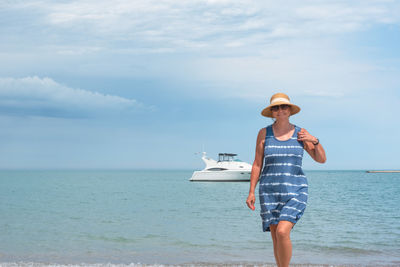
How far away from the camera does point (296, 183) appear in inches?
185

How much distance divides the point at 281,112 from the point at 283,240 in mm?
1219

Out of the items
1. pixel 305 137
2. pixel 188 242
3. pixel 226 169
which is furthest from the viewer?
pixel 226 169

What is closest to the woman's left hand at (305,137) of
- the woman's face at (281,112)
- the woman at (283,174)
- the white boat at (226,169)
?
the woman at (283,174)

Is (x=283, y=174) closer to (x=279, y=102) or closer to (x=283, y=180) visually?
(x=283, y=180)

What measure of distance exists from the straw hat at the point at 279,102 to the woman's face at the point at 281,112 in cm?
5

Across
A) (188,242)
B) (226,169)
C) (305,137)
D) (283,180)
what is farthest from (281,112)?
(226,169)

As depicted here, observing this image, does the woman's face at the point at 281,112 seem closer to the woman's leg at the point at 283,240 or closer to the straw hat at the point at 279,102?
the straw hat at the point at 279,102

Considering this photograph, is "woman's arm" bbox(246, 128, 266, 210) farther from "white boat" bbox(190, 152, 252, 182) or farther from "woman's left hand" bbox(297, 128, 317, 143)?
"white boat" bbox(190, 152, 252, 182)

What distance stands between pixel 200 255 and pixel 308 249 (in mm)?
2799

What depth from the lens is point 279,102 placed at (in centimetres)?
475

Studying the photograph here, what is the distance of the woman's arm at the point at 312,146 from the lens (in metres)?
4.69

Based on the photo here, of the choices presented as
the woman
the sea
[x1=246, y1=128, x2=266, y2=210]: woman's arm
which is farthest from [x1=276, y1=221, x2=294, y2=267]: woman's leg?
the sea

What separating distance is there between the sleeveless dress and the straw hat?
9.8 inches

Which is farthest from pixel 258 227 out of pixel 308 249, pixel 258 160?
pixel 258 160
